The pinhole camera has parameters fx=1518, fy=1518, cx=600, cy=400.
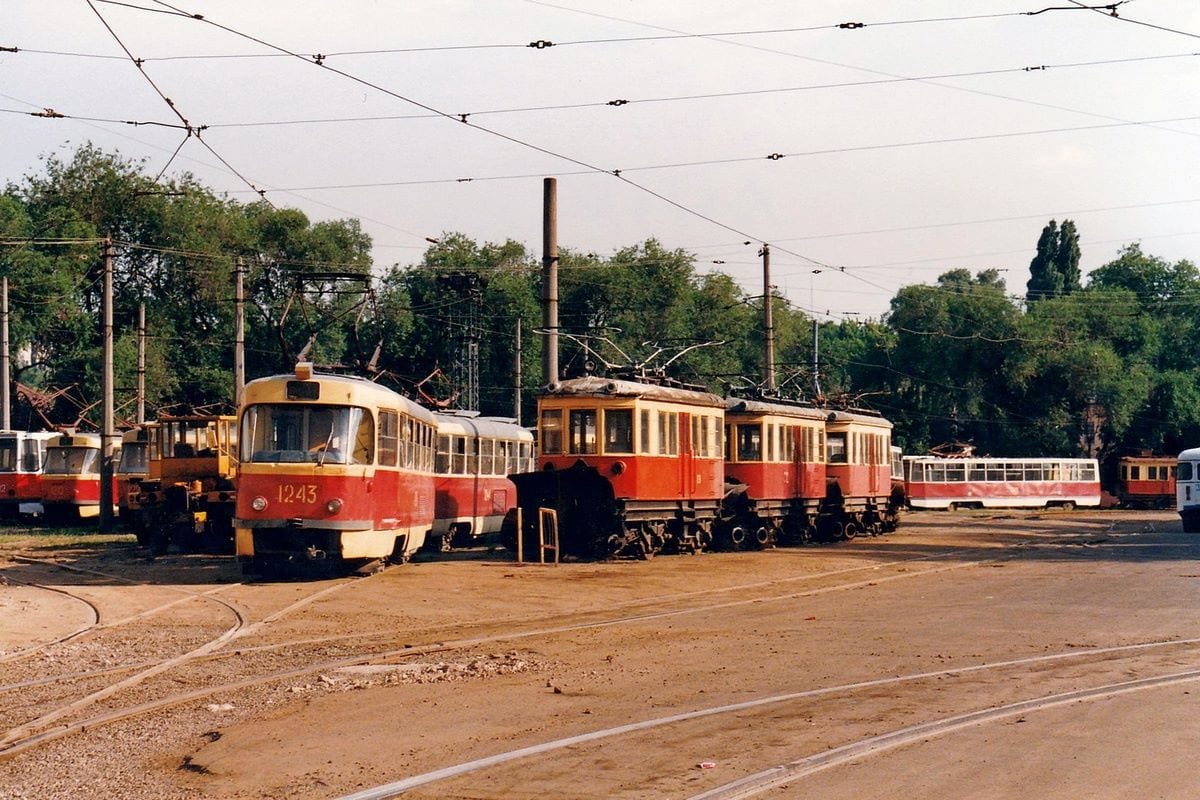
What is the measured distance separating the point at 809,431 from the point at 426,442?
13.0 m

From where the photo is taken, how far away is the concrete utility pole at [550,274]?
3334 cm

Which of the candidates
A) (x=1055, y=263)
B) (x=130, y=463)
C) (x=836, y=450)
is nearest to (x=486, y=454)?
(x=130, y=463)

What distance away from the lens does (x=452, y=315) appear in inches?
2825

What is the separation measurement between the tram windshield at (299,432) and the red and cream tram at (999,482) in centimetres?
4735

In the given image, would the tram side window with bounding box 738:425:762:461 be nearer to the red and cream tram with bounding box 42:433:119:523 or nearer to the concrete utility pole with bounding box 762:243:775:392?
the concrete utility pole with bounding box 762:243:775:392

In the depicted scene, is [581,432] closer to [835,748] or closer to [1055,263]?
[835,748]

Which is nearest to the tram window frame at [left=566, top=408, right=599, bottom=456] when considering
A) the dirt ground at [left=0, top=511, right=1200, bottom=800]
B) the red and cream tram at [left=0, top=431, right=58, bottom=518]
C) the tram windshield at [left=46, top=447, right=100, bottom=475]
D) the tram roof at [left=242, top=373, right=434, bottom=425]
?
the dirt ground at [left=0, top=511, right=1200, bottom=800]

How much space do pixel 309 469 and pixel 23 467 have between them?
2756cm

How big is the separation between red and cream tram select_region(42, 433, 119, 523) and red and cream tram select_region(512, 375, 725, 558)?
841 inches

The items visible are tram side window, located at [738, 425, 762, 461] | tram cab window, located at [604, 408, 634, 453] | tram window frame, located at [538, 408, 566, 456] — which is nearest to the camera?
tram cab window, located at [604, 408, 634, 453]

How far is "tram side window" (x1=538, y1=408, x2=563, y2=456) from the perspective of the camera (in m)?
28.0

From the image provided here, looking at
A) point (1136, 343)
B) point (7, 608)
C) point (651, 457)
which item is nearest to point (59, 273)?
point (651, 457)

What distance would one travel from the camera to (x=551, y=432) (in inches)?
1108

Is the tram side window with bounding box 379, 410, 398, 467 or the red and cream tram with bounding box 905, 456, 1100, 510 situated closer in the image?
the tram side window with bounding box 379, 410, 398, 467
